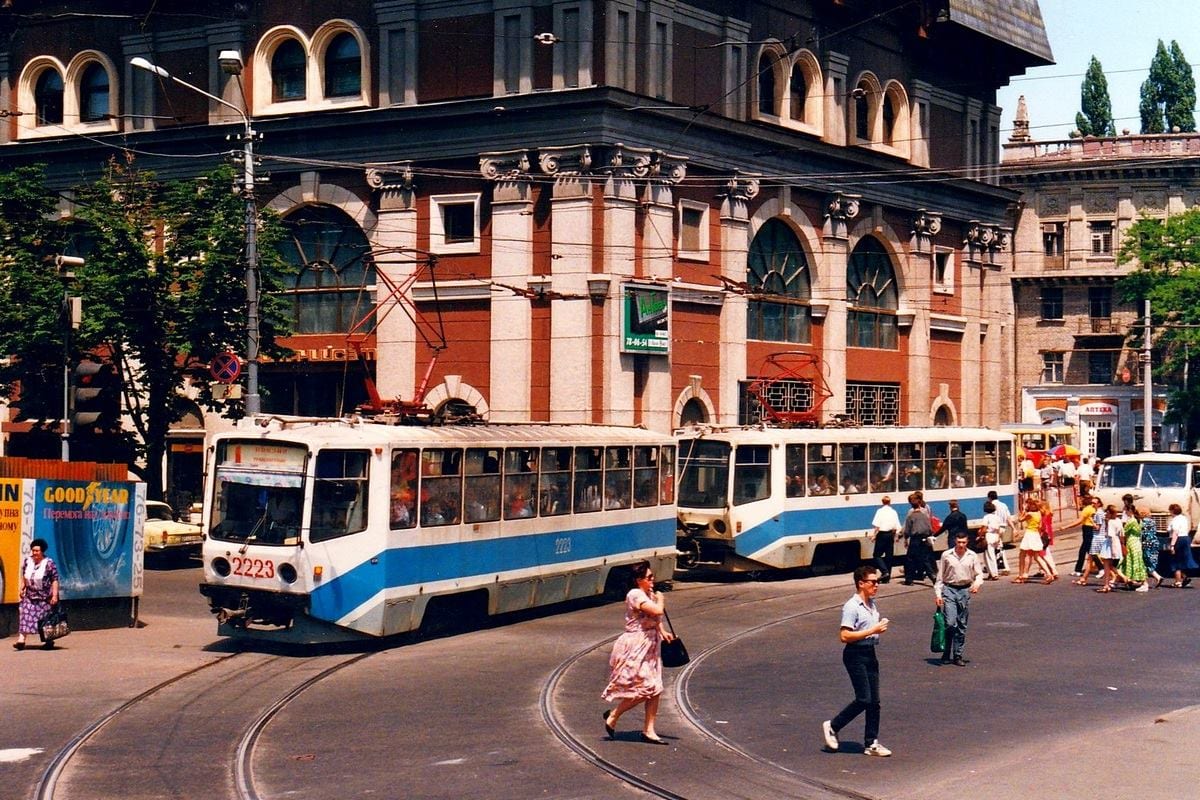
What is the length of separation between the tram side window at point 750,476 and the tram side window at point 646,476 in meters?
2.62

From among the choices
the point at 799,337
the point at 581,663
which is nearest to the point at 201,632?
the point at 581,663

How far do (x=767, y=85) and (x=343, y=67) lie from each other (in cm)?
1109

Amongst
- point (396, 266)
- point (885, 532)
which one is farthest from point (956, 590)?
point (396, 266)

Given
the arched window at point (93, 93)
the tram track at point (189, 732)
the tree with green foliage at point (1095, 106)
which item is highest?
the tree with green foliage at point (1095, 106)

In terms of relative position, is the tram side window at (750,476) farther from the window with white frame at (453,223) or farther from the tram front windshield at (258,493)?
the window with white frame at (453,223)

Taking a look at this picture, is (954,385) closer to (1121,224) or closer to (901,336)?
(901,336)

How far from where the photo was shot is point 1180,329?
75125 mm

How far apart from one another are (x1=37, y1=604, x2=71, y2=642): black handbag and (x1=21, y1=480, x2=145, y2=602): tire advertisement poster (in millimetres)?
1090

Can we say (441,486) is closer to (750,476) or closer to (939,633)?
(939,633)

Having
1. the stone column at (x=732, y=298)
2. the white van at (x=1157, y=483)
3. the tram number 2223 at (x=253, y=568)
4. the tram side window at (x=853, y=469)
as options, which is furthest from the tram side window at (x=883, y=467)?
the tram number 2223 at (x=253, y=568)

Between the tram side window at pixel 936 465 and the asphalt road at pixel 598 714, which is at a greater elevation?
the tram side window at pixel 936 465

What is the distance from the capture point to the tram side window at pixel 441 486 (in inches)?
881

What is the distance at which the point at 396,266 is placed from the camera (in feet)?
141

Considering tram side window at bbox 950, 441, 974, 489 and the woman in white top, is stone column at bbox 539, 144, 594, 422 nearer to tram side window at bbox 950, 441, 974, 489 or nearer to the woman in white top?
tram side window at bbox 950, 441, 974, 489
